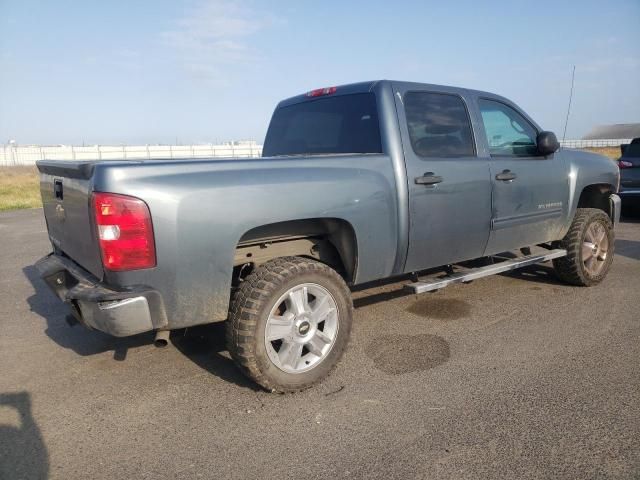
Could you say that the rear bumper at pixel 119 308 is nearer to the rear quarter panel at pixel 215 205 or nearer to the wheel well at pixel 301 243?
the rear quarter panel at pixel 215 205

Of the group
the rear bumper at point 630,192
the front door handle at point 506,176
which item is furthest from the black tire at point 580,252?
the rear bumper at point 630,192

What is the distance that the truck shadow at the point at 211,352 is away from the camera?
3.26 m

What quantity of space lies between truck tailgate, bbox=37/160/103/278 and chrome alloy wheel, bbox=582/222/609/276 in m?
4.68

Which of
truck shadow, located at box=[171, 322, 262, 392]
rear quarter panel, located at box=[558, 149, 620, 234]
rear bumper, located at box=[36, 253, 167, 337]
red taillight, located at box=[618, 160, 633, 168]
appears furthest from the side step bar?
red taillight, located at box=[618, 160, 633, 168]

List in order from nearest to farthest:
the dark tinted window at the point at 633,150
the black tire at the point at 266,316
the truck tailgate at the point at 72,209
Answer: the truck tailgate at the point at 72,209 → the black tire at the point at 266,316 → the dark tinted window at the point at 633,150

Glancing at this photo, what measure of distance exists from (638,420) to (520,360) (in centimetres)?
86

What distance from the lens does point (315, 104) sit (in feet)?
13.9

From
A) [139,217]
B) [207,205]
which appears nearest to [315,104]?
[207,205]

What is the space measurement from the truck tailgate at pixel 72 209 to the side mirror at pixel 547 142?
3756 mm

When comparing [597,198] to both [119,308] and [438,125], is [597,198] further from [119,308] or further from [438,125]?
[119,308]

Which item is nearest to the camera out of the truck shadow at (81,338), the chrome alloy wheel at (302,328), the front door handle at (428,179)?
the chrome alloy wheel at (302,328)

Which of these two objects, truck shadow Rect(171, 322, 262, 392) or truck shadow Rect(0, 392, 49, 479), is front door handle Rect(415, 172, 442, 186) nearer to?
truck shadow Rect(171, 322, 262, 392)

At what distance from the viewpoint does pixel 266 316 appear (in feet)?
9.41

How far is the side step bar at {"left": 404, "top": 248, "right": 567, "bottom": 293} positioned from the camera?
146 inches
